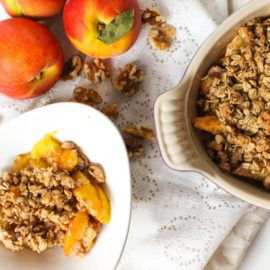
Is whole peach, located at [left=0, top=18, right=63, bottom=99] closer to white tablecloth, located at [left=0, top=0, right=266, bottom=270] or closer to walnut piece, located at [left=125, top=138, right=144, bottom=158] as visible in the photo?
white tablecloth, located at [left=0, top=0, right=266, bottom=270]

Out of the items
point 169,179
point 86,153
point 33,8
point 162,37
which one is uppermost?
point 33,8

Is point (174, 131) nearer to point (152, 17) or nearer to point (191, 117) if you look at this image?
point (191, 117)

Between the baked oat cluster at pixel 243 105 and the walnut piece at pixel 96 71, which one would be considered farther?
the walnut piece at pixel 96 71

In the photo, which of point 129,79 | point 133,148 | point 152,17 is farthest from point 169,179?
point 152,17

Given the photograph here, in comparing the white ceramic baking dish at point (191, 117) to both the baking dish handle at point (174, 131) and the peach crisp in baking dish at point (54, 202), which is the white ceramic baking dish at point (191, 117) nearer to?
the baking dish handle at point (174, 131)

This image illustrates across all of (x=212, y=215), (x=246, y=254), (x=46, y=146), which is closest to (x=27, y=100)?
(x=46, y=146)

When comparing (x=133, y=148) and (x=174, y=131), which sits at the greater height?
(x=174, y=131)

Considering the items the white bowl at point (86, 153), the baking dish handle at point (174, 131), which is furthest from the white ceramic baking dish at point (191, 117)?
the white bowl at point (86, 153)
